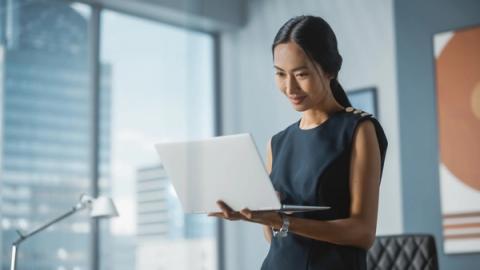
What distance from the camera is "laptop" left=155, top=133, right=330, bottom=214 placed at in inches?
51.6

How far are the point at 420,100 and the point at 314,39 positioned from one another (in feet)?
8.25

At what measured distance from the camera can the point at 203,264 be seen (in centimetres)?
462

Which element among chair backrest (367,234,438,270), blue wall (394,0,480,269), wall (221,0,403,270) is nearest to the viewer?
chair backrest (367,234,438,270)

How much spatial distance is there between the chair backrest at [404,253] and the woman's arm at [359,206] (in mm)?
1241

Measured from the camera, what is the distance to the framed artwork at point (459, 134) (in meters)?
3.54

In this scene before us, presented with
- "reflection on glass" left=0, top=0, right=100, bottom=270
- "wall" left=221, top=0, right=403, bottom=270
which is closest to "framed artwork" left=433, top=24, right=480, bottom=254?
"wall" left=221, top=0, right=403, bottom=270

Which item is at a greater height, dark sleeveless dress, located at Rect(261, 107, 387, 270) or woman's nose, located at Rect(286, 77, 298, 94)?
woman's nose, located at Rect(286, 77, 298, 94)

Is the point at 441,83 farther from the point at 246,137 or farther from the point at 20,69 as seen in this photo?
the point at 246,137

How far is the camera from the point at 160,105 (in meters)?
4.46

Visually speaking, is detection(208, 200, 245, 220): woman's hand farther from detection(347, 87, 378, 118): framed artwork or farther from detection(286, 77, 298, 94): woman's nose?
detection(347, 87, 378, 118): framed artwork

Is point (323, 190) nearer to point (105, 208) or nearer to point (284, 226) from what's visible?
point (284, 226)

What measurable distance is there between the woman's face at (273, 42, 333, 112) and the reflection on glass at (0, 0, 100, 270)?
259cm

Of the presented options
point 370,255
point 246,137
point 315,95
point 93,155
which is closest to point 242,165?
point 246,137

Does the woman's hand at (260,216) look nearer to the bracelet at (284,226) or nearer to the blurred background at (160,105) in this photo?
the bracelet at (284,226)
